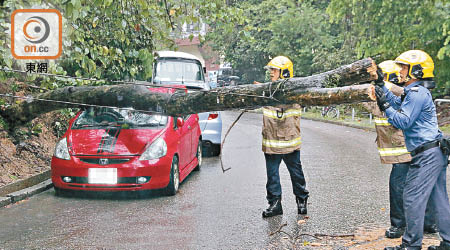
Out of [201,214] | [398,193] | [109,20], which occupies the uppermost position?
[109,20]

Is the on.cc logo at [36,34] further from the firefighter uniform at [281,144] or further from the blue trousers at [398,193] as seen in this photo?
the blue trousers at [398,193]

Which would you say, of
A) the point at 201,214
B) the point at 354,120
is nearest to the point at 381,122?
the point at 201,214

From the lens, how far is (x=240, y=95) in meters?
5.91

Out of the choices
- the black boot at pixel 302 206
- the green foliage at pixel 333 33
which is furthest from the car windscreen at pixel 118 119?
the black boot at pixel 302 206

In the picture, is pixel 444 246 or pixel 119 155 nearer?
pixel 444 246

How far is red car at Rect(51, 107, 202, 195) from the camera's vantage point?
7.69 meters

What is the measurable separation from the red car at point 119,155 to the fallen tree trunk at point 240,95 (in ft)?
2.33

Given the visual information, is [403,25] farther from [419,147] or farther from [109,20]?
[419,147]

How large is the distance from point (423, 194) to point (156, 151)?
13.6ft

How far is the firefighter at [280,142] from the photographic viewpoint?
679 cm

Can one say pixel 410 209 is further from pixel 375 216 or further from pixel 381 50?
pixel 381 50

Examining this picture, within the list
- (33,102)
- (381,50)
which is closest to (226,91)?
(33,102)

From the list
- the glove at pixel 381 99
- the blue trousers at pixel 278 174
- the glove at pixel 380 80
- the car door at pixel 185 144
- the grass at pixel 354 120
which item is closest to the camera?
the glove at pixel 381 99

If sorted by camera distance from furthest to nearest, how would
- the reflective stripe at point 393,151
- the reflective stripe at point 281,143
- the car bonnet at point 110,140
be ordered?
the car bonnet at point 110,140 < the reflective stripe at point 281,143 < the reflective stripe at point 393,151
